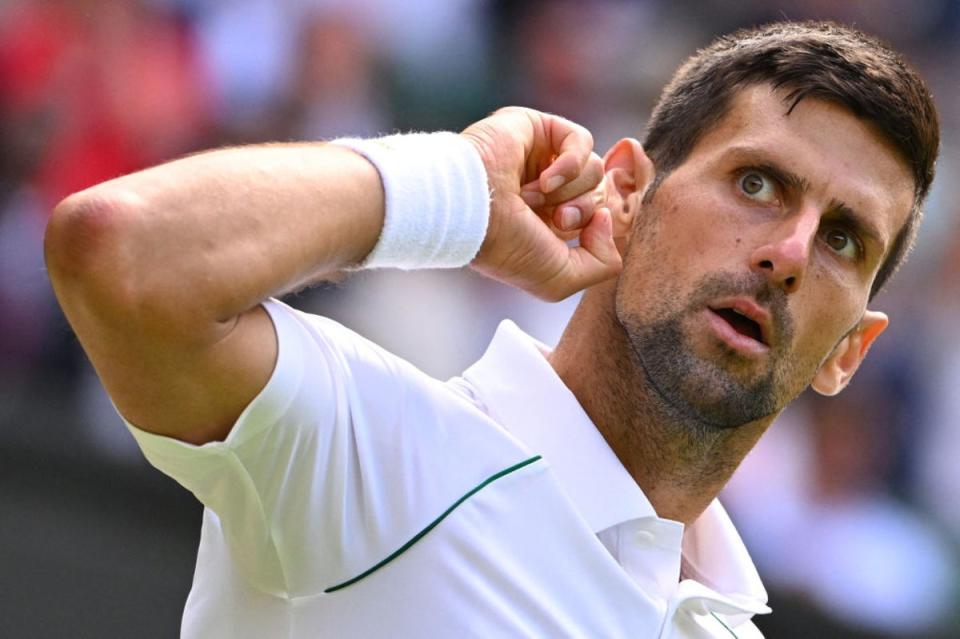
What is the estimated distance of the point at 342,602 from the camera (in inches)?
68.5

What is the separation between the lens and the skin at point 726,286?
7.02 feet

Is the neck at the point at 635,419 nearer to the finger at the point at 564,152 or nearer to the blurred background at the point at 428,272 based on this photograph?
the finger at the point at 564,152

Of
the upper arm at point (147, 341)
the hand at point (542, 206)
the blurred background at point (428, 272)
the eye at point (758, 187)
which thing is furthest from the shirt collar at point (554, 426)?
the blurred background at point (428, 272)

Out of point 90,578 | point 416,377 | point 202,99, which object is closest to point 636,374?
point 416,377

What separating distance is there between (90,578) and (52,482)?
34 centimetres

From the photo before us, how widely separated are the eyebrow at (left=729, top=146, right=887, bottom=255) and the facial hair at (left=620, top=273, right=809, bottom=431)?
18 centimetres

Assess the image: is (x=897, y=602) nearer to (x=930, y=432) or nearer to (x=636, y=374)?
(x=930, y=432)

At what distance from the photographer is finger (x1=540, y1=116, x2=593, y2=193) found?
1877 millimetres

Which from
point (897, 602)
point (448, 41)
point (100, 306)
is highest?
point (100, 306)

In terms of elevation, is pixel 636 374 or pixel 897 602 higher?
pixel 636 374

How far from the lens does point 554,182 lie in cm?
188

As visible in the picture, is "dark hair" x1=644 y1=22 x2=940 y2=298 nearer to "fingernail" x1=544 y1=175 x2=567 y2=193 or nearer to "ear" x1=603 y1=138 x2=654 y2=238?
"ear" x1=603 y1=138 x2=654 y2=238

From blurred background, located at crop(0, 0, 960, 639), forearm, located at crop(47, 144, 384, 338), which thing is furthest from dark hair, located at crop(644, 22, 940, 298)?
blurred background, located at crop(0, 0, 960, 639)

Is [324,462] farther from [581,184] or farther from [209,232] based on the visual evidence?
[581,184]
